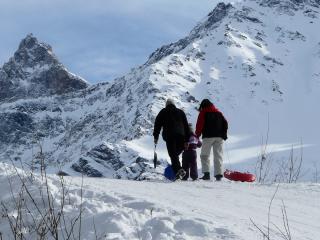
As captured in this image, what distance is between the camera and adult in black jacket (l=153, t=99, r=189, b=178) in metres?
11.1

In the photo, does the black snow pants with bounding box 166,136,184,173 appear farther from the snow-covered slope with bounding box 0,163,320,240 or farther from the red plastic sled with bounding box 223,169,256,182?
the snow-covered slope with bounding box 0,163,320,240

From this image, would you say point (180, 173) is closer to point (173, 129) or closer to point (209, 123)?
point (173, 129)

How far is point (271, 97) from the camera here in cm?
17312

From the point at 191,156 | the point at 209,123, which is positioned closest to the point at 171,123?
the point at 209,123

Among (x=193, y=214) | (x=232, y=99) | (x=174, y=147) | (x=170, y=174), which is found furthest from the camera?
(x=232, y=99)

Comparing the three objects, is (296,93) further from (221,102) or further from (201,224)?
(201,224)

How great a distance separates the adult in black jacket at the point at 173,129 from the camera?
11078 millimetres

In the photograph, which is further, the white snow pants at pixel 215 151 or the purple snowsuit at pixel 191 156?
the purple snowsuit at pixel 191 156

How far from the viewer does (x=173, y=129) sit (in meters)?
11.0

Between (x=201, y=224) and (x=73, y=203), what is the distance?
1.22m

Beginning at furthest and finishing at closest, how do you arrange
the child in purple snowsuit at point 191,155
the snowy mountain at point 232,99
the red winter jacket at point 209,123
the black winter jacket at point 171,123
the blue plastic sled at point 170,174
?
the snowy mountain at point 232,99, the child in purple snowsuit at point 191,155, the red winter jacket at point 209,123, the blue plastic sled at point 170,174, the black winter jacket at point 171,123

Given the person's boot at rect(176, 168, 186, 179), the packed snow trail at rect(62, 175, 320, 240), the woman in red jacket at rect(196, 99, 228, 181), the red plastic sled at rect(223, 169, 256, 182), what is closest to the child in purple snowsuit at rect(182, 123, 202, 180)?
the woman in red jacket at rect(196, 99, 228, 181)

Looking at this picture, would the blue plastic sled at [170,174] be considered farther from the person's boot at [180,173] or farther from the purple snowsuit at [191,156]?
the purple snowsuit at [191,156]

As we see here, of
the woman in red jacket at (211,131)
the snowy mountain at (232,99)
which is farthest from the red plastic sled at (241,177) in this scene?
the snowy mountain at (232,99)
